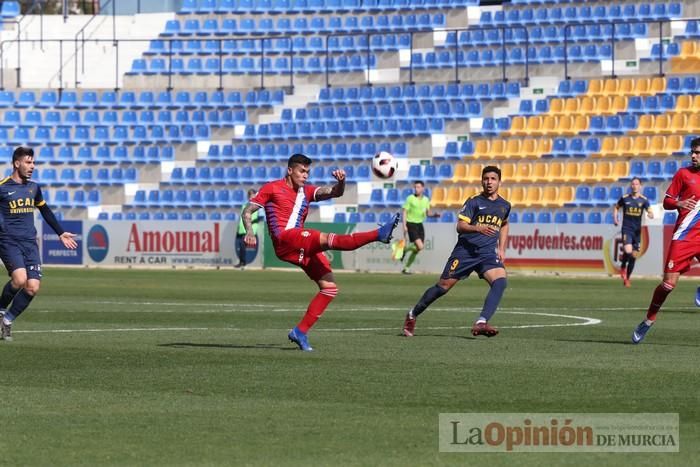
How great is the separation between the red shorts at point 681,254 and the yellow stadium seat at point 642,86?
84.0ft

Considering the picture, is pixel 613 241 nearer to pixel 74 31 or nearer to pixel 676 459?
pixel 74 31

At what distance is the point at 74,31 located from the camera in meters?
52.5

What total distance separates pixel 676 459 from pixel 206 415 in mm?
3494

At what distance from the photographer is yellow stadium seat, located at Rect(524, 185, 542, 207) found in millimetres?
40062

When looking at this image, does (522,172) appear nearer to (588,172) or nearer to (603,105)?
(588,172)

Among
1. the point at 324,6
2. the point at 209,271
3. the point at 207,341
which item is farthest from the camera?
the point at 324,6

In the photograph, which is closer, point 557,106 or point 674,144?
point 674,144

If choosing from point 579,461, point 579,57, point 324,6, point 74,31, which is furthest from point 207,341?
point 74,31

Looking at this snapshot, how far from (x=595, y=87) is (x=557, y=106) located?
49.0 inches

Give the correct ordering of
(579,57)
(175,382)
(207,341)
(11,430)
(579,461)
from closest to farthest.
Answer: (579,461) < (11,430) < (175,382) < (207,341) < (579,57)

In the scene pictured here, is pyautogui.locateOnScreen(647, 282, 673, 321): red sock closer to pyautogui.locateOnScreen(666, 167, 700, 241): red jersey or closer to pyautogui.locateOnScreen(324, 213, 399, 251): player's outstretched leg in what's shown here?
pyautogui.locateOnScreen(666, 167, 700, 241): red jersey

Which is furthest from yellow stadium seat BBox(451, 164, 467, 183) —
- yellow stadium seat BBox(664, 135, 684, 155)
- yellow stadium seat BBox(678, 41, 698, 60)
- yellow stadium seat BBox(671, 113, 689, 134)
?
yellow stadium seat BBox(678, 41, 698, 60)

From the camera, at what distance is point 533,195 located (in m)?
40.3

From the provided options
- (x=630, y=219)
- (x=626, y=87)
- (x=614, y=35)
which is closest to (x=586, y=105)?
(x=626, y=87)
